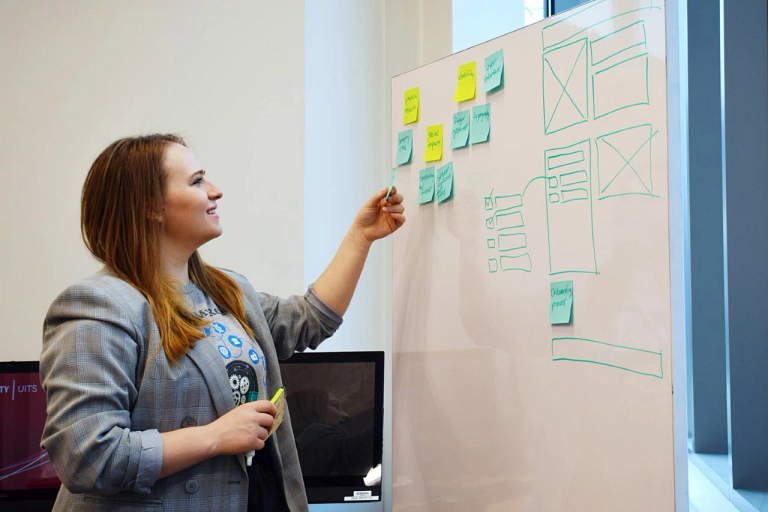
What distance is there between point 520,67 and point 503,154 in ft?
0.63

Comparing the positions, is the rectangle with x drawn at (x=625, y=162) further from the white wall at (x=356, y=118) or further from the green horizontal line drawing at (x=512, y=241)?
the white wall at (x=356, y=118)

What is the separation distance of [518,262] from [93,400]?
88 cm

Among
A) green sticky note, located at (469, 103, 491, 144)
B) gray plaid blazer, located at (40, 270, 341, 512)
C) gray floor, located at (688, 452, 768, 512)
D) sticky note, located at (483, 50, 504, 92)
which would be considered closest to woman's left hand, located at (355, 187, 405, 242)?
green sticky note, located at (469, 103, 491, 144)

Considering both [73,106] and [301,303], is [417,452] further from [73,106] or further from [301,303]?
[73,106]

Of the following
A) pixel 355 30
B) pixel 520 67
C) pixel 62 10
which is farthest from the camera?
pixel 355 30

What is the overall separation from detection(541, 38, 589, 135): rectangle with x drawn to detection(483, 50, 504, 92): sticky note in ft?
0.41

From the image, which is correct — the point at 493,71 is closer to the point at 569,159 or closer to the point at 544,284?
the point at 569,159

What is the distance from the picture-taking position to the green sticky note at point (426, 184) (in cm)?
174

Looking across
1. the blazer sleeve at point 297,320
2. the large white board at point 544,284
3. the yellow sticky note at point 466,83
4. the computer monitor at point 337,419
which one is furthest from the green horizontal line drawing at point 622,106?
the computer monitor at point 337,419

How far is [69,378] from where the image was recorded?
1181 millimetres

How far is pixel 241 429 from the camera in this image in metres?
1.25

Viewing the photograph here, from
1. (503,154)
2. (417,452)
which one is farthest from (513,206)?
(417,452)

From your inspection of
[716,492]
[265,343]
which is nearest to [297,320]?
[265,343]

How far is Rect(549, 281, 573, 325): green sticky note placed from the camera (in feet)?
4.49
